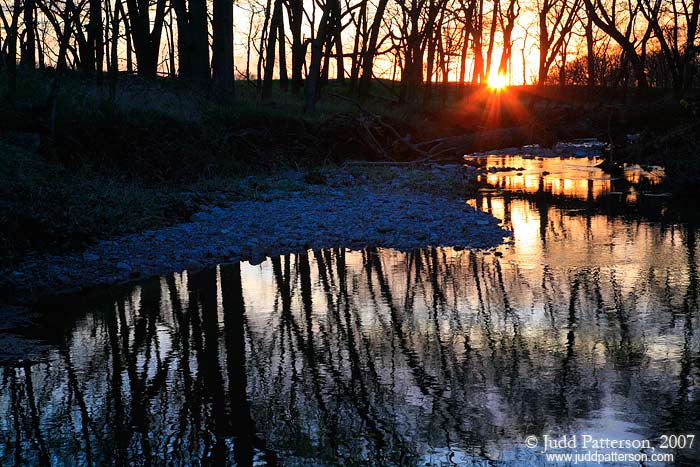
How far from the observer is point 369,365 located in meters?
5.93

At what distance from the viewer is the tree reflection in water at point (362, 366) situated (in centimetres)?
460

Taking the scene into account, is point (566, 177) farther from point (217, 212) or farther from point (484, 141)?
point (217, 212)

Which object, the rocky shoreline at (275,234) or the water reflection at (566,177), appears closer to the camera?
Result: the rocky shoreline at (275,234)

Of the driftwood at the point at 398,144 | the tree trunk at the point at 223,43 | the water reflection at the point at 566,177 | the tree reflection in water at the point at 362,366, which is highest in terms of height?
the tree trunk at the point at 223,43

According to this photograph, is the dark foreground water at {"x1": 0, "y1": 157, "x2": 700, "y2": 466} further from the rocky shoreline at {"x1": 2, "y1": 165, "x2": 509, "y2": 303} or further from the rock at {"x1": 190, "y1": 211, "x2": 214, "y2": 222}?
the rock at {"x1": 190, "y1": 211, "x2": 214, "y2": 222}

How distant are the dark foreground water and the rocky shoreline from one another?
2.11ft

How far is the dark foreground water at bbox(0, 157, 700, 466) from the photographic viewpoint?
4574 mm

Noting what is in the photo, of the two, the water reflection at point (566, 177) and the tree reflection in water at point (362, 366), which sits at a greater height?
the water reflection at point (566, 177)

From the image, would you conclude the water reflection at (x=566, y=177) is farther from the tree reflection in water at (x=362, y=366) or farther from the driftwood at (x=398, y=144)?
the tree reflection in water at (x=362, y=366)

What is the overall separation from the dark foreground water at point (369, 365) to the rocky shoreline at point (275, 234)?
642 mm

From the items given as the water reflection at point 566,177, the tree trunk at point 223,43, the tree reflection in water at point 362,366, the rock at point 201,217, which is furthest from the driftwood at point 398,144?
the tree reflection in water at point 362,366

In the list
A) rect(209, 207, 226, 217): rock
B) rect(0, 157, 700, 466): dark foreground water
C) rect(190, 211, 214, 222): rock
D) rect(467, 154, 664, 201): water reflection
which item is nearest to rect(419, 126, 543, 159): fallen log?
rect(467, 154, 664, 201): water reflection

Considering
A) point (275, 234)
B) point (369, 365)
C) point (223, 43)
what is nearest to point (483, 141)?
point (223, 43)

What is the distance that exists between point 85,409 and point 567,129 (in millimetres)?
29913
